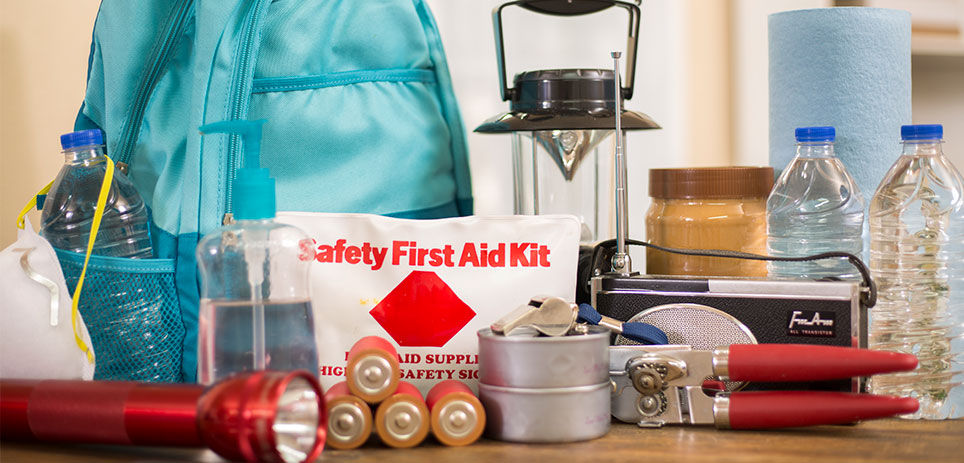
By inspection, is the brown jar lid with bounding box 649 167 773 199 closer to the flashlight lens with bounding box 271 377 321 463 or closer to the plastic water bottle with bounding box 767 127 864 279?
the plastic water bottle with bounding box 767 127 864 279

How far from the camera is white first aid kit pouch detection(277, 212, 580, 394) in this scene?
0.67 metres

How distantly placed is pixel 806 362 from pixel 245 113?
0.50 meters

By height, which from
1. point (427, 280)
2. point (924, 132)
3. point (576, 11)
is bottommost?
point (427, 280)

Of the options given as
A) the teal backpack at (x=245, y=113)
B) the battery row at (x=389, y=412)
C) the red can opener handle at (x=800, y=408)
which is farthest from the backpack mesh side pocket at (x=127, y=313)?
the red can opener handle at (x=800, y=408)

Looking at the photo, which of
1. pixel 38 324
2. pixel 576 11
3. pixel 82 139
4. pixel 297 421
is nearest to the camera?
pixel 297 421

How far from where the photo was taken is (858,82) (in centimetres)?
79

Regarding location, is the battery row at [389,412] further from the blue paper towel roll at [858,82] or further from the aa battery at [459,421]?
the blue paper towel roll at [858,82]

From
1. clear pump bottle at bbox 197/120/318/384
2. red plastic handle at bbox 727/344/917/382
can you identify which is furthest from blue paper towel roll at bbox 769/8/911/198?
clear pump bottle at bbox 197/120/318/384

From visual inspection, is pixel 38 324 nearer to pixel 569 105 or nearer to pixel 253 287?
pixel 253 287

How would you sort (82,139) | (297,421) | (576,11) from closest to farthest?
(297,421) < (82,139) < (576,11)

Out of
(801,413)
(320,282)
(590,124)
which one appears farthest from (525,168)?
(801,413)

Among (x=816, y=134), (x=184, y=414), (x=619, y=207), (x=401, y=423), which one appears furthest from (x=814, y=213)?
(x=184, y=414)

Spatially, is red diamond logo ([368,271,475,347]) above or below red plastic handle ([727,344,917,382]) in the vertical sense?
above

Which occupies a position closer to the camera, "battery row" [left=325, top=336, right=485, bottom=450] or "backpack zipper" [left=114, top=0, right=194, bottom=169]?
"battery row" [left=325, top=336, right=485, bottom=450]
